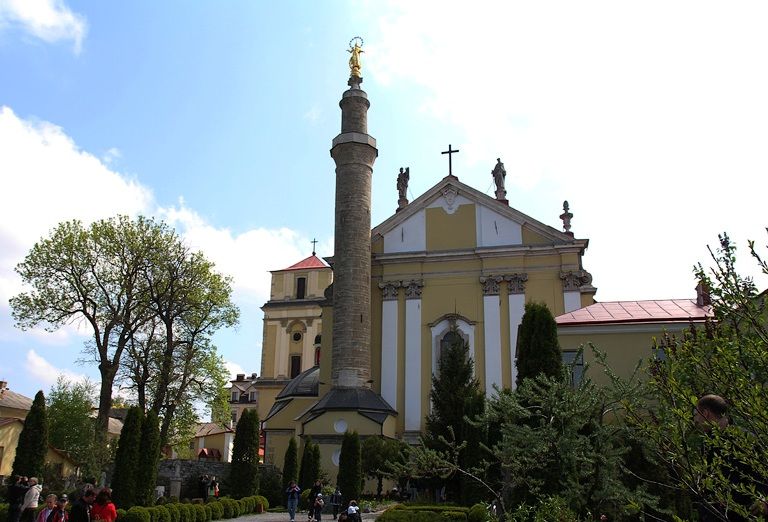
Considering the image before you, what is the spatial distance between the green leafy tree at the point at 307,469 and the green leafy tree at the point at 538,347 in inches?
527

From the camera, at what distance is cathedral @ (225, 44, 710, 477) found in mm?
30578

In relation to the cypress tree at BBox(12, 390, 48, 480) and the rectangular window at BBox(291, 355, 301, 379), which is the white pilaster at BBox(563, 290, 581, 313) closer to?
the cypress tree at BBox(12, 390, 48, 480)

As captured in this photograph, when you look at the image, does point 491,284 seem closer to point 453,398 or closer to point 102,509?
point 453,398

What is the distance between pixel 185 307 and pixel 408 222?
11.9 metres

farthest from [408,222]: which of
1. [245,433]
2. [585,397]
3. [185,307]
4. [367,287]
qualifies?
[585,397]

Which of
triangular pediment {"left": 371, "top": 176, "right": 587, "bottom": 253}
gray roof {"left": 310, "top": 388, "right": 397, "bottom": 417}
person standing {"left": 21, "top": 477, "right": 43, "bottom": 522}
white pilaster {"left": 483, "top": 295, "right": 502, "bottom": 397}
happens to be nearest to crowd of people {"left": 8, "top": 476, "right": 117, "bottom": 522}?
person standing {"left": 21, "top": 477, "right": 43, "bottom": 522}

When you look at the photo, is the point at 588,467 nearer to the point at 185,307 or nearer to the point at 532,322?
the point at 532,322

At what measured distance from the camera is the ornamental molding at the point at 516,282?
3181cm

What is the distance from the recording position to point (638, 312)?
68.7ft

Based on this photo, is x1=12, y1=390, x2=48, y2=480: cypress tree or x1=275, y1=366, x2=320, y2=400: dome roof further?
x1=275, y1=366, x2=320, y2=400: dome roof

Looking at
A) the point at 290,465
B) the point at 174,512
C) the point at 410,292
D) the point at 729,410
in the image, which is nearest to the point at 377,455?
the point at 290,465

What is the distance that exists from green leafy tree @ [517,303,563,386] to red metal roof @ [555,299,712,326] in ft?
16.1

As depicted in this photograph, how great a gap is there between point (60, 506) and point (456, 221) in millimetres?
24476

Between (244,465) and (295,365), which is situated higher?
(295,365)
